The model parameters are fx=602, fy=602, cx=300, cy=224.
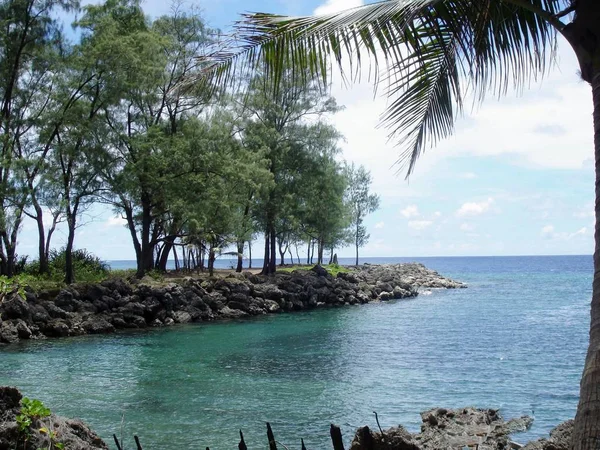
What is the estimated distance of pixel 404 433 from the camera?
25.3ft

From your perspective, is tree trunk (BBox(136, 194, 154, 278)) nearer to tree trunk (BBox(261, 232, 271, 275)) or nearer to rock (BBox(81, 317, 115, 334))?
rock (BBox(81, 317, 115, 334))

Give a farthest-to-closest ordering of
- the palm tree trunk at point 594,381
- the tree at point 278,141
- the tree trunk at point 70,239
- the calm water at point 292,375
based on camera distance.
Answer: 1. the tree at point 278,141
2. the tree trunk at point 70,239
3. the calm water at point 292,375
4. the palm tree trunk at point 594,381

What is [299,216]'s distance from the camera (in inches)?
1957

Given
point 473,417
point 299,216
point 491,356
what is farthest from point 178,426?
point 299,216

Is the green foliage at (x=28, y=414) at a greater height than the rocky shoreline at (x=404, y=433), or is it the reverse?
the green foliage at (x=28, y=414)

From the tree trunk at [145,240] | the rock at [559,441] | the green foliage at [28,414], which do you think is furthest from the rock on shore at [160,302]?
the rock at [559,441]

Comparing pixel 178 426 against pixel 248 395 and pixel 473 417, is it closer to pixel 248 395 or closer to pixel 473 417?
pixel 248 395

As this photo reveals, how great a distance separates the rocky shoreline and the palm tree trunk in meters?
3.37

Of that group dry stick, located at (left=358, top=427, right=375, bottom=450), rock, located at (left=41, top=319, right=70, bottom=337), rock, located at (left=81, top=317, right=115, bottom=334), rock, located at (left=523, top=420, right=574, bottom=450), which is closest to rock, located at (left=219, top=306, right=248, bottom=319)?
rock, located at (left=81, top=317, right=115, bottom=334)

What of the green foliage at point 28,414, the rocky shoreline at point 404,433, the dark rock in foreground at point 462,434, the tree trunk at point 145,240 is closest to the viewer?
the green foliage at point 28,414

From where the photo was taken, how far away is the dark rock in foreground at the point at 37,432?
5.96m

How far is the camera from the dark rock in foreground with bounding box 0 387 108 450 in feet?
19.6

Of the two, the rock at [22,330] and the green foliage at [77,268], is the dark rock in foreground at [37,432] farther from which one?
the green foliage at [77,268]

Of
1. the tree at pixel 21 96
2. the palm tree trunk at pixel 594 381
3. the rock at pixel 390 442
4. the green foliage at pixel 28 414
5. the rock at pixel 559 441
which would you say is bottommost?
the rock at pixel 390 442
